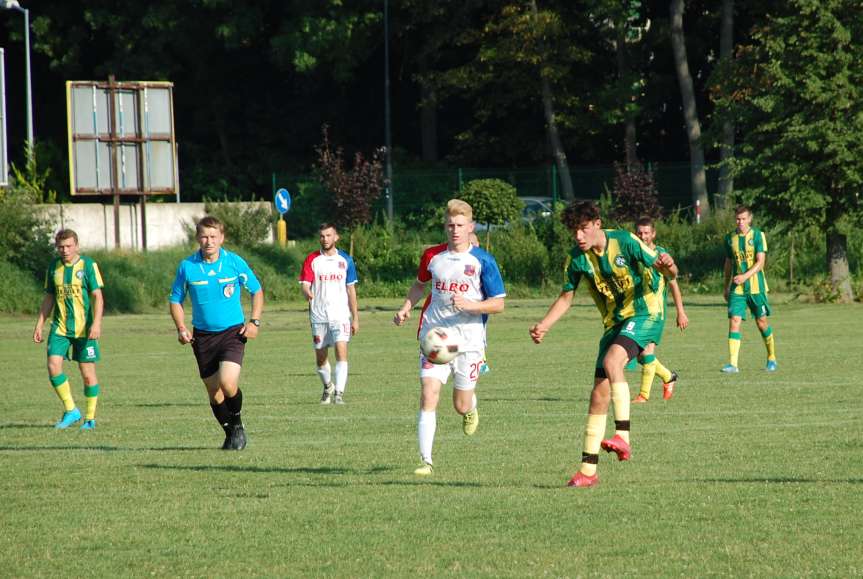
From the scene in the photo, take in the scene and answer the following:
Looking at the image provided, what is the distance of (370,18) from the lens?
56.0m

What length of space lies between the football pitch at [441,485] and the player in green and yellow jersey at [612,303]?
397 mm

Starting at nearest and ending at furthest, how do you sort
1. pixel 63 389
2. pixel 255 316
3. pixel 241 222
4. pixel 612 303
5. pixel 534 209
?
pixel 612 303, pixel 255 316, pixel 63 389, pixel 241 222, pixel 534 209

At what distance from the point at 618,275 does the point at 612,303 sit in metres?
0.25

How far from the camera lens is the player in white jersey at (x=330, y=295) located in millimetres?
16375

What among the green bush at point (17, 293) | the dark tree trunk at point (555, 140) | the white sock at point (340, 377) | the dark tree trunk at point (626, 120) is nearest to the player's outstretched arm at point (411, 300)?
the white sock at point (340, 377)

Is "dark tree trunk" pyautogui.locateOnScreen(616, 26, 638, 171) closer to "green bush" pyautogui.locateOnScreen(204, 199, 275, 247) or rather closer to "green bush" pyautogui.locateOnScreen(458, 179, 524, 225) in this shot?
"green bush" pyautogui.locateOnScreen(458, 179, 524, 225)

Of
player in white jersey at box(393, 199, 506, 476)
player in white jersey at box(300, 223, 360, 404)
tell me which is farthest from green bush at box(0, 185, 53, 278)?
player in white jersey at box(393, 199, 506, 476)

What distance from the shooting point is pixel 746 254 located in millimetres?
18547

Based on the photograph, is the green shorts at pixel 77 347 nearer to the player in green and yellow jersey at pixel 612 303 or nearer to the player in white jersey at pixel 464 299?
the player in white jersey at pixel 464 299

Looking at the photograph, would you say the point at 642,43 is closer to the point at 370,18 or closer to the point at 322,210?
the point at 370,18

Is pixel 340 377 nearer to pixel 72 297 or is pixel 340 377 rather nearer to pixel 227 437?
pixel 72 297

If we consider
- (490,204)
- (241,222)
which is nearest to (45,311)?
(241,222)

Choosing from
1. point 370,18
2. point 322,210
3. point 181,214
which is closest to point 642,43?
point 370,18

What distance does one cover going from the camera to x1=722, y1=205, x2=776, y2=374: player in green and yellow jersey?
18344 millimetres
